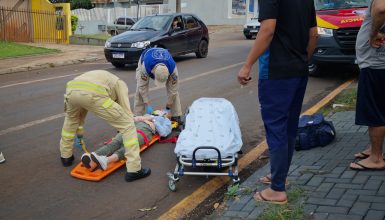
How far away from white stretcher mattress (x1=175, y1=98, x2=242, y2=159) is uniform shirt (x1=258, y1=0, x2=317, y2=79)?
1083 mm

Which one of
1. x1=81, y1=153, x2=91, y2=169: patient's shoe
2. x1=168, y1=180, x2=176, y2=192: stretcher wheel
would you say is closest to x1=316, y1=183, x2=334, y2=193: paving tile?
x1=168, y1=180, x2=176, y2=192: stretcher wheel

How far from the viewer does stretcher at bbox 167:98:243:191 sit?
433cm

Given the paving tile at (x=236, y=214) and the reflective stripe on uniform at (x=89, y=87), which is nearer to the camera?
the paving tile at (x=236, y=214)

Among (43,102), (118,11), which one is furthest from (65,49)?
(118,11)

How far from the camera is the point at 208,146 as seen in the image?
4.35m

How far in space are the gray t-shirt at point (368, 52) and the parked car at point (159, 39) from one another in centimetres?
915

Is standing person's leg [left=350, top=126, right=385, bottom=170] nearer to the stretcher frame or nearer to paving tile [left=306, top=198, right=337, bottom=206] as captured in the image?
paving tile [left=306, top=198, right=337, bottom=206]

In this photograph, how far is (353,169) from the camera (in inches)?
173

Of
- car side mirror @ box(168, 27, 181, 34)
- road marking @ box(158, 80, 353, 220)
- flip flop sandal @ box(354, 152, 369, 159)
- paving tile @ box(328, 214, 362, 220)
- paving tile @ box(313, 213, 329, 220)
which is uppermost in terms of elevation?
car side mirror @ box(168, 27, 181, 34)

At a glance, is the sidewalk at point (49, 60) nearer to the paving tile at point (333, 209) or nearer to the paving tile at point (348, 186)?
the paving tile at point (348, 186)

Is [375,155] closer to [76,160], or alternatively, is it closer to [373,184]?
[373,184]

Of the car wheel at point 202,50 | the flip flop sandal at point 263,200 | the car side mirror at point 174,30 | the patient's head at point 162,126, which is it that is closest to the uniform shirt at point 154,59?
the patient's head at point 162,126

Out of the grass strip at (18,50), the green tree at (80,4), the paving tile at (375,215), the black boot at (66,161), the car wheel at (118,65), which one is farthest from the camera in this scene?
the green tree at (80,4)

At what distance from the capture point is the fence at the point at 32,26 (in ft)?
70.7
